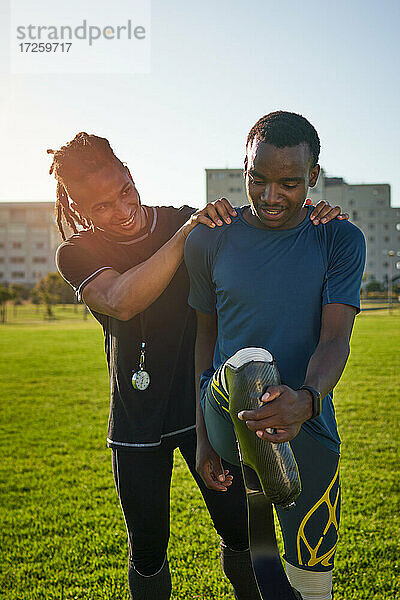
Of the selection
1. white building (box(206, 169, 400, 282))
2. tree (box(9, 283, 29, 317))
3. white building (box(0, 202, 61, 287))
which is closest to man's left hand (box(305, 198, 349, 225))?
tree (box(9, 283, 29, 317))

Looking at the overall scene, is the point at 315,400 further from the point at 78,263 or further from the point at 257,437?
the point at 78,263

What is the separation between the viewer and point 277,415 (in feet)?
5.25

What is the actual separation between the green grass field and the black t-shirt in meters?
1.40

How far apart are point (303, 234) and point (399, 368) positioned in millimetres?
11426

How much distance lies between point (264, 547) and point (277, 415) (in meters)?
0.51

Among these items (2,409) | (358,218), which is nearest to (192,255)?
(2,409)

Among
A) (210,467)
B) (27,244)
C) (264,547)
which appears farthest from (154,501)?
(27,244)

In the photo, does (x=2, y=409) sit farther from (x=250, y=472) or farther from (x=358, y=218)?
(x=358, y=218)

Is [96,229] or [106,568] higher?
[96,229]

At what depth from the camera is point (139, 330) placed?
255 centimetres

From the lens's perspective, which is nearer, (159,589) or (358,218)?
(159,589)

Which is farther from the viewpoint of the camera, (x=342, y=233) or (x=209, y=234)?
(x=209, y=234)

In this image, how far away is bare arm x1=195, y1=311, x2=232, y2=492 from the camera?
7.39ft

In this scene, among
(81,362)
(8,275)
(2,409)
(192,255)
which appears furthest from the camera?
(8,275)
